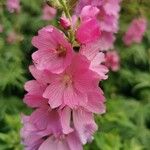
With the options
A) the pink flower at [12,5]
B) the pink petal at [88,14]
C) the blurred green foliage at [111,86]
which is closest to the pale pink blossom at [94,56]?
the pink petal at [88,14]

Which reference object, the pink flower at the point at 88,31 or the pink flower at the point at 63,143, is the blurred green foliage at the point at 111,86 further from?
the pink flower at the point at 88,31

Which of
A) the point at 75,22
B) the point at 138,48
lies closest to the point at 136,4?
the point at 138,48

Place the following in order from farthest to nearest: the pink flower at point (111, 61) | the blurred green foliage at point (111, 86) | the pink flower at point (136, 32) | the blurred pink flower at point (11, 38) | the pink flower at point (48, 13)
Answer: the pink flower at point (136, 32)
the pink flower at point (48, 13)
the blurred pink flower at point (11, 38)
the pink flower at point (111, 61)
the blurred green foliage at point (111, 86)

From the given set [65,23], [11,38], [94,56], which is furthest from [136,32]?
[65,23]

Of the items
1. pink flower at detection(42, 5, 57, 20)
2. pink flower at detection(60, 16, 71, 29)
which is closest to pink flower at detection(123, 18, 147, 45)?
pink flower at detection(42, 5, 57, 20)

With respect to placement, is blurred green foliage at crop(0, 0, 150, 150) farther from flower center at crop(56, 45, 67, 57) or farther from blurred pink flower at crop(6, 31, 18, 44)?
flower center at crop(56, 45, 67, 57)

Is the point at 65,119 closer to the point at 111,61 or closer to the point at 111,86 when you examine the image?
the point at 111,61

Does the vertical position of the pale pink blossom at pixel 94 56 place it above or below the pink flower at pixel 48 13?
above
